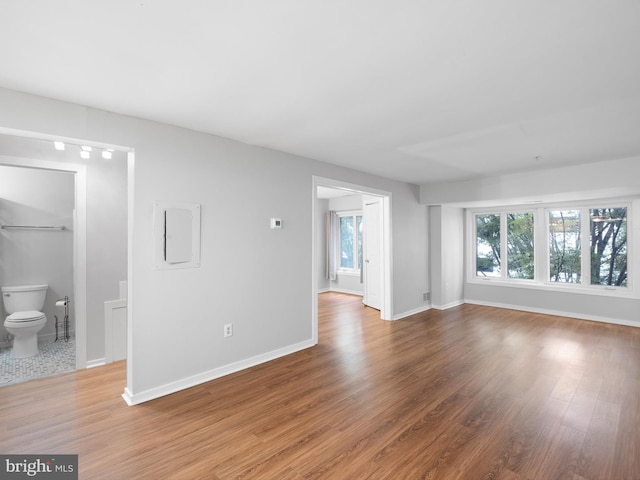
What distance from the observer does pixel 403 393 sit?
284 cm

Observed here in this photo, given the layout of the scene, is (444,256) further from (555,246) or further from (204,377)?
(204,377)

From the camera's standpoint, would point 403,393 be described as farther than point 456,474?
Yes

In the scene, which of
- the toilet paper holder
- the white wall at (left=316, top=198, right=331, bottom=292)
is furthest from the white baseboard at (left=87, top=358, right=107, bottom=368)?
the white wall at (left=316, top=198, right=331, bottom=292)

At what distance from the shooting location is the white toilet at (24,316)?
3.52 m

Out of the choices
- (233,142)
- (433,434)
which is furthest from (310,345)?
(233,142)

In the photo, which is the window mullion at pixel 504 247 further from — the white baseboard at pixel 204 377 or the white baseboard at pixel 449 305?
the white baseboard at pixel 204 377

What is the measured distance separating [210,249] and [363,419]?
6.70 ft

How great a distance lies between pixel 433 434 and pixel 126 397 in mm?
2503

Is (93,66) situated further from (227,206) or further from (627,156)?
(627,156)

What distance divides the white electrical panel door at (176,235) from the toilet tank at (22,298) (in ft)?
8.60

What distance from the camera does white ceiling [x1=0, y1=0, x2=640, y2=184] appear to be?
56.5 inches

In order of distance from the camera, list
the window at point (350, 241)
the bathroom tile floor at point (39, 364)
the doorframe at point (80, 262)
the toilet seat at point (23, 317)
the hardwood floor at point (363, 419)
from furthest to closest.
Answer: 1. the window at point (350, 241)
2. the toilet seat at point (23, 317)
3. the doorframe at point (80, 262)
4. the bathroom tile floor at point (39, 364)
5. the hardwood floor at point (363, 419)

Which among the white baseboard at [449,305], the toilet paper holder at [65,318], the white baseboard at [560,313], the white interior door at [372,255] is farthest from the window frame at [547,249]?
the toilet paper holder at [65,318]

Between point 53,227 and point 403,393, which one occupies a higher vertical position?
point 53,227
